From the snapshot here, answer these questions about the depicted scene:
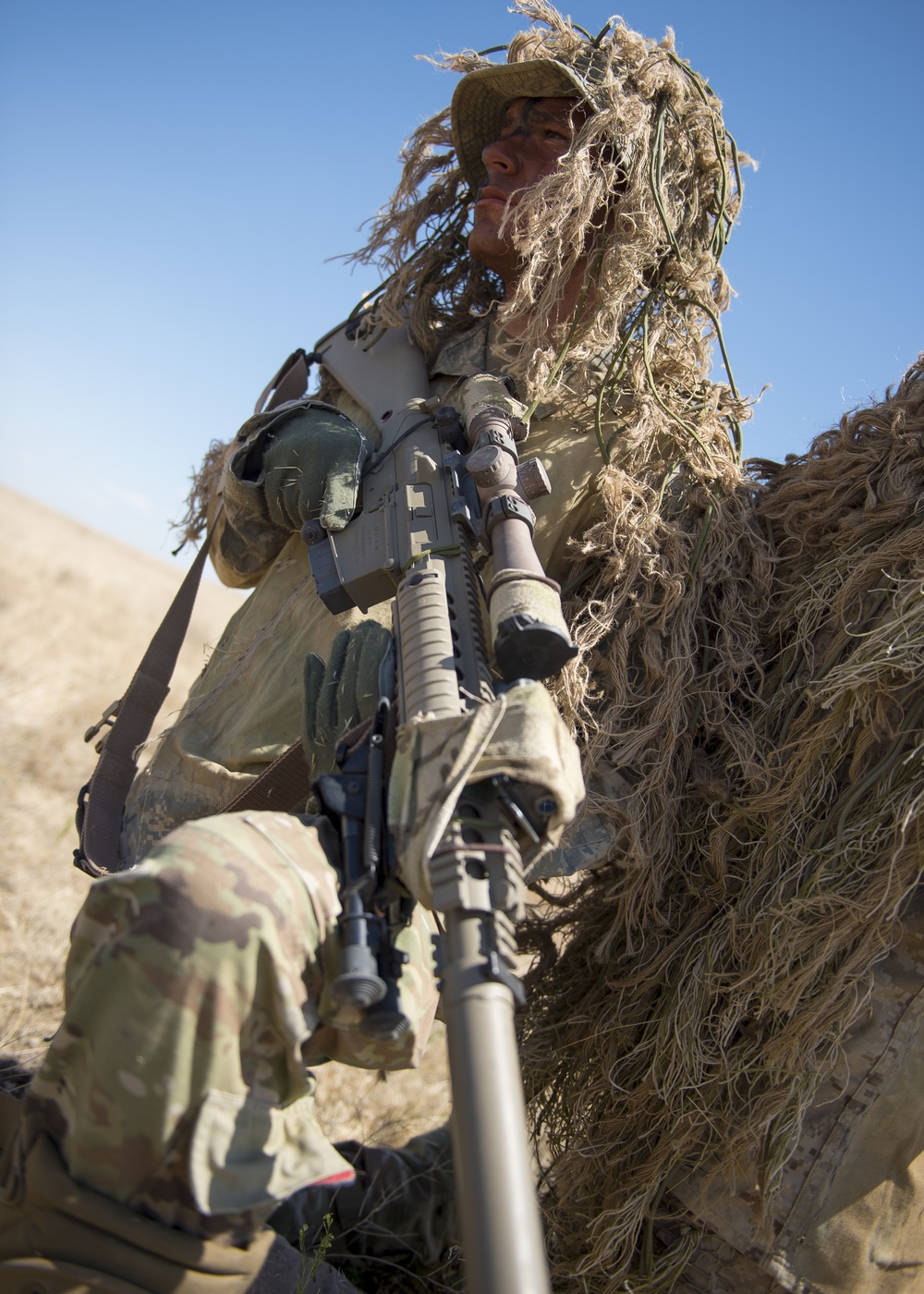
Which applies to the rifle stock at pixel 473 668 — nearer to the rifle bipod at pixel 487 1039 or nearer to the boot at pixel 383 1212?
the rifle bipod at pixel 487 1039

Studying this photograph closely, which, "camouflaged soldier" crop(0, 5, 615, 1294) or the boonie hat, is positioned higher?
the boonie hat

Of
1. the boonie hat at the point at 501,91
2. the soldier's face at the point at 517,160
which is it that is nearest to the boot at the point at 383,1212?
the soldier's face at the point at 517,160

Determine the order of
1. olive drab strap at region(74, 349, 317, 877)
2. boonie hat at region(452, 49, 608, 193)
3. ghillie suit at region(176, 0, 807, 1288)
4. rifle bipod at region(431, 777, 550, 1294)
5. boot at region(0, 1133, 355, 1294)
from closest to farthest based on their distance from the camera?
rifle bipod at region(431, 777, 550, 1294) → boot at region(0, 1133, 355, 1294) → ghillie suit at region(176, 0, 807, 1288) → olive drab strap at region(74, 349, 317, 877) → boonie hat at region(452, 49, 608, 193)

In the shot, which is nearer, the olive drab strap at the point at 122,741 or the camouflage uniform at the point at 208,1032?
the camouflage uniform at the point at 208,1032

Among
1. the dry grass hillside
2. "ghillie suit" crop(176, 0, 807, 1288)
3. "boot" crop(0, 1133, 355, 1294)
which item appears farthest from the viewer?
the dry grass hillside

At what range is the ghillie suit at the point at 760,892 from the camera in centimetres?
182

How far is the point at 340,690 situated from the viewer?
1913 millimetres

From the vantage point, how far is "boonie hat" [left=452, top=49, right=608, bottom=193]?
95.7 inches

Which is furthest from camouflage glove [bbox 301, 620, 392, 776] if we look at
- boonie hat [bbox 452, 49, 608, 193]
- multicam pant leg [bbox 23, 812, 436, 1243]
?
boonie hat [bbox 452, 49, 608, 193]

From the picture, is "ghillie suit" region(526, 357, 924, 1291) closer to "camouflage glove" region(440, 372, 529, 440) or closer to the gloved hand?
"camouflage glove" region(440, 372, 529, 440)

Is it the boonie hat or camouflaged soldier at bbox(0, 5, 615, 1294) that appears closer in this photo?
camouflaged soldier at bbox(0, 5, 615, 1294)

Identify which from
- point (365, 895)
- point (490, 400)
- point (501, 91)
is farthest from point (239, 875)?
point (501, 91)

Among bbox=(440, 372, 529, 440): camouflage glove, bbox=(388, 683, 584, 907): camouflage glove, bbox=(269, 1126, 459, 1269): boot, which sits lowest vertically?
bbox=(269, 1126, 459, 1269): boot

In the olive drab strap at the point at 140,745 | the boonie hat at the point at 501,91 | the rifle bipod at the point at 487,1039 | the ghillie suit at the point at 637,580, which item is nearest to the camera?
the rifle bipod at the point at 487,1039
